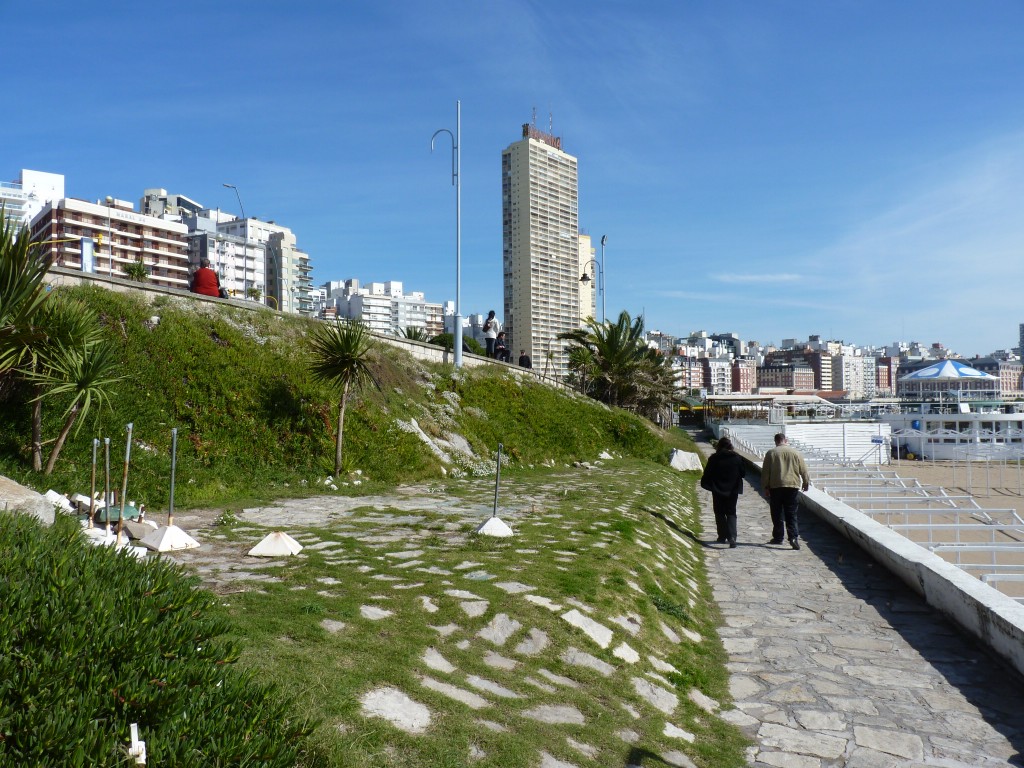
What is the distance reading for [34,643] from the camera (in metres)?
→ 2.67

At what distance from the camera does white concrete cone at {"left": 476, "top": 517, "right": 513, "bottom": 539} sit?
8.66 m

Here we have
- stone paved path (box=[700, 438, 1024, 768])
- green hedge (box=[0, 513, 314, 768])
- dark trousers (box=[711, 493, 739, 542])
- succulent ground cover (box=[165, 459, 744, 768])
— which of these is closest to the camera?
green hedge (box=[0, 513, 314, 768])

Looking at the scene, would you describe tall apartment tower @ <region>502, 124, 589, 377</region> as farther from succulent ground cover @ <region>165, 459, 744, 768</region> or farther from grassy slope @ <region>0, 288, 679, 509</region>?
succulent ground cover @ <region>165, 459, 744, 768</region>

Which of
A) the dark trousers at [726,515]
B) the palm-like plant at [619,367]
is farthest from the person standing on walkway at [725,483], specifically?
the palm-like plant at [619,367]

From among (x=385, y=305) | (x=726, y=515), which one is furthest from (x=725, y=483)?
(x=385, y=305)

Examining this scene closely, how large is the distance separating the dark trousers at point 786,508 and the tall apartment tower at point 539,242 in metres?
85.8

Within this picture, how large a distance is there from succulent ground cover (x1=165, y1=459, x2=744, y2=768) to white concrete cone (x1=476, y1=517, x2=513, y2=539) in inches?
7.6

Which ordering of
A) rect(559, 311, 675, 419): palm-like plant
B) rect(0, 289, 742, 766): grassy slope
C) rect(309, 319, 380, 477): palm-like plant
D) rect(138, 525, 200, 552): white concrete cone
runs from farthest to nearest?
rect(559, 311, 675, 419): palm-like plant
rect(309, 319, 380, 477): palm-like plant
rect(138, 525, 200, 552): white concrete cone
rect(0, 289, 742, 766): grassy slope

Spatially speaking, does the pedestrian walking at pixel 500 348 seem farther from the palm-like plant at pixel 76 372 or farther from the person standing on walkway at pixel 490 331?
the palm-like plant at pixel 76 372

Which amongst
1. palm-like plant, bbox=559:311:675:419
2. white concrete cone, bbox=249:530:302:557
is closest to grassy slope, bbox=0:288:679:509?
white concrete cone, bbox=249:530:302:557

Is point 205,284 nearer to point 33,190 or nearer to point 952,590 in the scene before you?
point 952,590

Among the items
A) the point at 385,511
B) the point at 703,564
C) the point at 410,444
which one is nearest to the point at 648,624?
the point at 703,564

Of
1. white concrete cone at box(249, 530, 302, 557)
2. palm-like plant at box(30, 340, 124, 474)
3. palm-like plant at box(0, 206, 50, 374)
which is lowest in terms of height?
white concrete cone at box(249, 530, 302, 557)

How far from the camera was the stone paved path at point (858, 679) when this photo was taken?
14.7 ft
